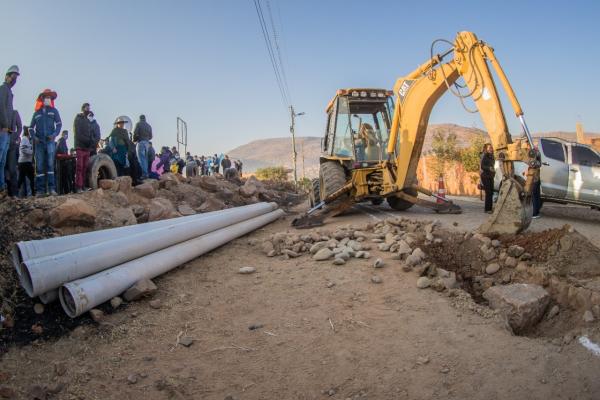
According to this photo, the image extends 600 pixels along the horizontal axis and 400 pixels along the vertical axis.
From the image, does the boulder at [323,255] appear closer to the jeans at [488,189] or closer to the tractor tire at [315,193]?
the tractor tire at [315,193]

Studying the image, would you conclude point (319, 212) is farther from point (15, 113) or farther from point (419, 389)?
point (419, 389)

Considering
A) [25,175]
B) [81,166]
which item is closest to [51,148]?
[81,166]

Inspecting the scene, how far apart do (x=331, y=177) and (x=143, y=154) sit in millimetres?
4672

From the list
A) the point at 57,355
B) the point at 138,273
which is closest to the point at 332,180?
the point at 138,273

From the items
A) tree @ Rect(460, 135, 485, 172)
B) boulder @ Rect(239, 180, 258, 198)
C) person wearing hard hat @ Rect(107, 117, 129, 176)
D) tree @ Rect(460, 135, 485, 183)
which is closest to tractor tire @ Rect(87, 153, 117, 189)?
person wearing hard hat @ Rect(107, 117, 129, 176)

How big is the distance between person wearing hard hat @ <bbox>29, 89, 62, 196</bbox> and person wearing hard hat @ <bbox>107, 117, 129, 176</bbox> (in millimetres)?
1601

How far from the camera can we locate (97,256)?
362 centimetres

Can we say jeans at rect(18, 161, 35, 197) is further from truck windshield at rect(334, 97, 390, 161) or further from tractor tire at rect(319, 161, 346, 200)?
truck windshield at rect(334, 97, 390, 161)

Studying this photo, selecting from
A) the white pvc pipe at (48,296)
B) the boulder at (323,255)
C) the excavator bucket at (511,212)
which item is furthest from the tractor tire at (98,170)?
the excavator bucket at (511,212)

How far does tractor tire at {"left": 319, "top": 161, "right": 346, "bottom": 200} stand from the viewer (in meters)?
8.56

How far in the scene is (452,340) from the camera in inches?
118

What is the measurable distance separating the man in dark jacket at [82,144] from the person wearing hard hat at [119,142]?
1195mm

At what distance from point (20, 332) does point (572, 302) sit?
14.3 ft

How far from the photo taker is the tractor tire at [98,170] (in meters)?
7.58
